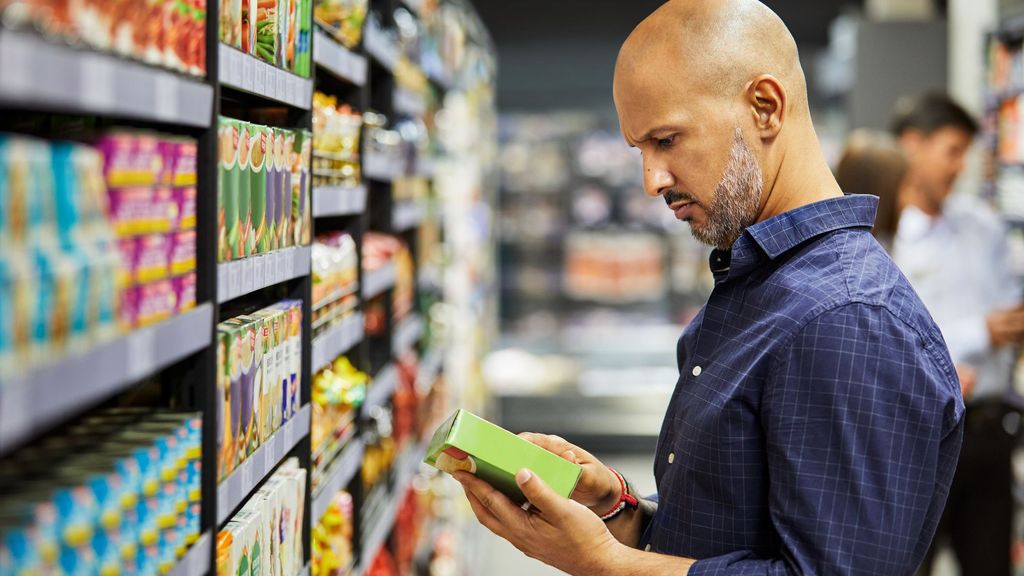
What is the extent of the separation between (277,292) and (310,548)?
0.52m

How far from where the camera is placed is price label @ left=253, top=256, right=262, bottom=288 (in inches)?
69.4

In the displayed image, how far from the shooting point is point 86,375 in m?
1.07

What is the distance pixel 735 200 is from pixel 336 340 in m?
1.07

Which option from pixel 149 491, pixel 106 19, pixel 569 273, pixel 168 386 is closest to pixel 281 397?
pixel 168 386

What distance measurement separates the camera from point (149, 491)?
1326mm

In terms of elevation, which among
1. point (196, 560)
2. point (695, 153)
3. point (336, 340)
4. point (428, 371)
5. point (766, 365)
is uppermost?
point (695, 153)

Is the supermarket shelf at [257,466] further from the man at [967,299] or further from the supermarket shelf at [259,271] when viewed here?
the man at [967,299]

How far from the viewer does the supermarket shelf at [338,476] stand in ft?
7.64

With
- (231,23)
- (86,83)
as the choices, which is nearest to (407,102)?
(231,23)

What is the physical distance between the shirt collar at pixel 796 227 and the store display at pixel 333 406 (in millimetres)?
1022

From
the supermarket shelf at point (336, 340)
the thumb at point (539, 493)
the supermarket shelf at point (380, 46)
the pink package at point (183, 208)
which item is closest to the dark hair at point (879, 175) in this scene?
the supermarket shelf at point (380, 46)

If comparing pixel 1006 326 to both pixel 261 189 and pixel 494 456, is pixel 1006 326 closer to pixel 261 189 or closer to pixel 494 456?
pixel 494 456

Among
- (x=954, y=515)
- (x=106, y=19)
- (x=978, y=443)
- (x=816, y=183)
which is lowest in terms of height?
(x=954, y=515)

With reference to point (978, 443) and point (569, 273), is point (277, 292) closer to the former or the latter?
point (978, 443)
